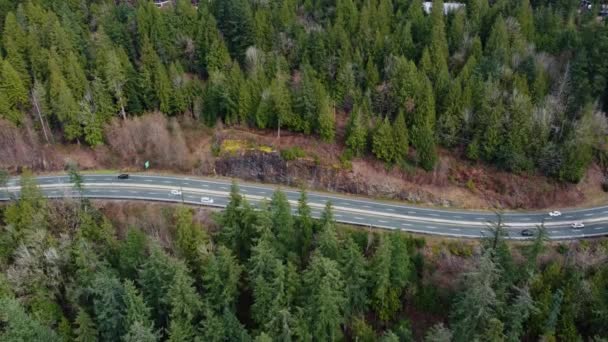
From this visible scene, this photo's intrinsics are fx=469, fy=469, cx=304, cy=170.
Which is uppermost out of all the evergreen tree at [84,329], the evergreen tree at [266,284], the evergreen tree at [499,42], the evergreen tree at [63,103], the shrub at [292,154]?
the evergreen tree at [499,42]

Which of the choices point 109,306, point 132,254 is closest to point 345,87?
point 132,254

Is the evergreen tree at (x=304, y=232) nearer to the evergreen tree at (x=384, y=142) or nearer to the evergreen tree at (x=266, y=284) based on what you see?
the evergreen tree at (x=266, y=284)

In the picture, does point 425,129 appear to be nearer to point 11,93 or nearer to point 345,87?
point 345,87

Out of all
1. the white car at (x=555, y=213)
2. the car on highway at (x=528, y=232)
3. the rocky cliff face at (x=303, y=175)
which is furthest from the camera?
the rocky cliff face at (x=303, y=175)

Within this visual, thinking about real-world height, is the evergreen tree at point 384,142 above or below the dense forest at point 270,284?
above

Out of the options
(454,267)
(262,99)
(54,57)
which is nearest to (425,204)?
(454,267)

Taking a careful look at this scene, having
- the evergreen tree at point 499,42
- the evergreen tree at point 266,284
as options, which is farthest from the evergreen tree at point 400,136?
the evergreen tree at point 266,284
